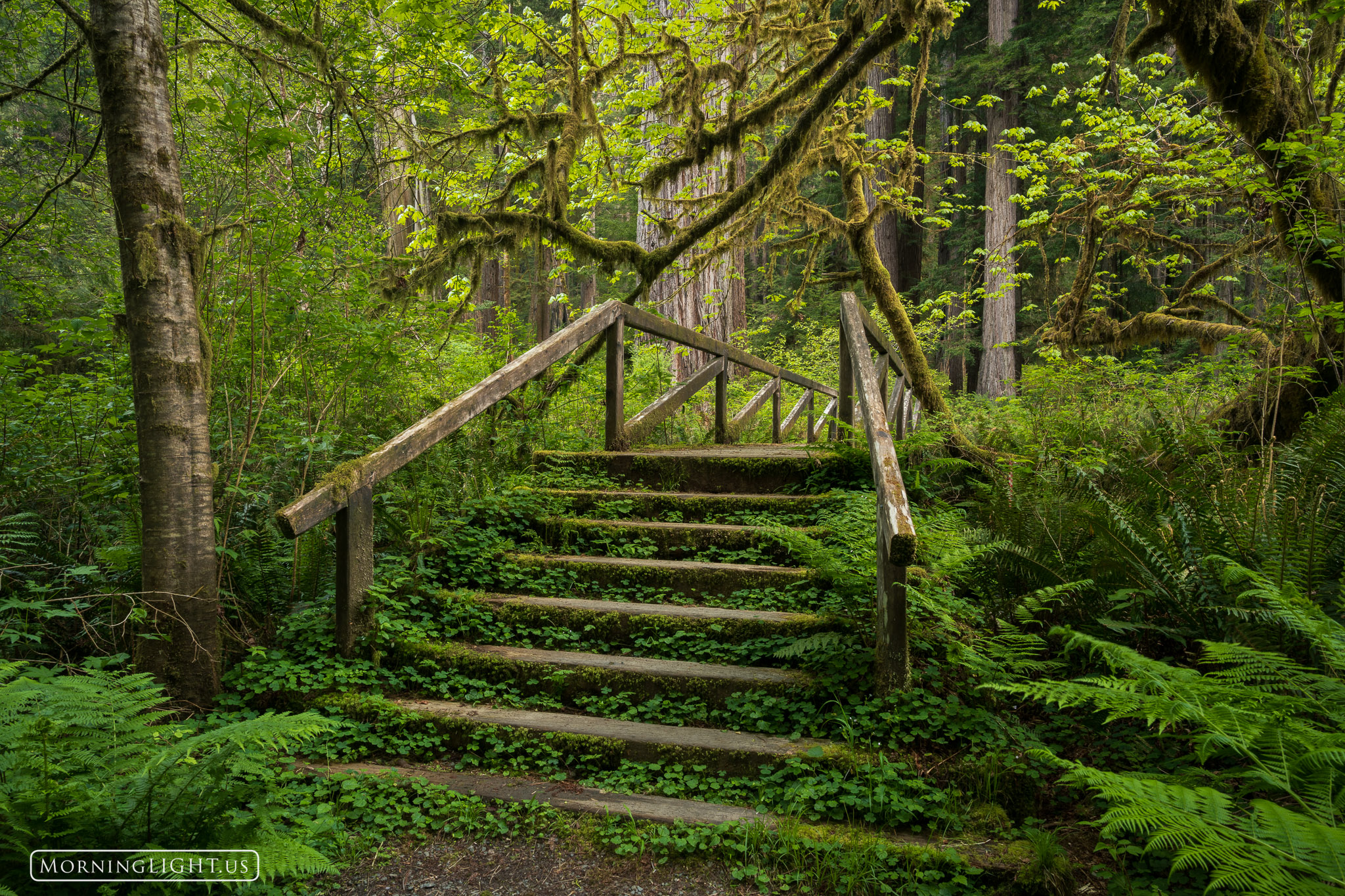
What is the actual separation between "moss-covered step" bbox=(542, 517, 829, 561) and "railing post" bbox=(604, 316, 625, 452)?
1310 mm

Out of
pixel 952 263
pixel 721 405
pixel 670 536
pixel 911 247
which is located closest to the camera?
pixel 670 536

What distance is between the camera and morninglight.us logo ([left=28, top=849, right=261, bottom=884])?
184 centimetres

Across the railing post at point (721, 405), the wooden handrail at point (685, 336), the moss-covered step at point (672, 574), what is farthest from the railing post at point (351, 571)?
the railing post at point (721, 405)

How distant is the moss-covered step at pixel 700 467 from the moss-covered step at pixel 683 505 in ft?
1.28

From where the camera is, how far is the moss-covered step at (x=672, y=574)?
4.24m

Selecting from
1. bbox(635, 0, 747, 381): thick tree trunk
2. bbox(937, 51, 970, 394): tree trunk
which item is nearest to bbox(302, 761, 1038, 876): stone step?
bbox(635, 0, 747, 381): thick tree trunk

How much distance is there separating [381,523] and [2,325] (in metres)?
11.3

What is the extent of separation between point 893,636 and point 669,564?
63.4 inches

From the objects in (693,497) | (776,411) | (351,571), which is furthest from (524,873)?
(776,411)

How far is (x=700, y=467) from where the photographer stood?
225 inches

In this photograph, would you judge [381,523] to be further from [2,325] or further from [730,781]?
[2,325]

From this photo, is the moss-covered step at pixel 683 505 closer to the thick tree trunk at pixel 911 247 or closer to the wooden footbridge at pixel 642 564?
the wooden footbridge at pixel 642 564

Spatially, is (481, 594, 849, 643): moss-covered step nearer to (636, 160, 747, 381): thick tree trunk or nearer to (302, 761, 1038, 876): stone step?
(302, 761, 1038, 876): stone step

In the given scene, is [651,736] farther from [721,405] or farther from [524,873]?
[721,405]
